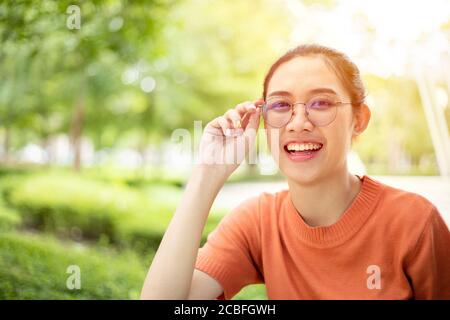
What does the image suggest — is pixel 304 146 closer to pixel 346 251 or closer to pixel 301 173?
pixel 301 173

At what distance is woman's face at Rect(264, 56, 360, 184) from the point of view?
127cm

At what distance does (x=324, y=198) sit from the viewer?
134cm

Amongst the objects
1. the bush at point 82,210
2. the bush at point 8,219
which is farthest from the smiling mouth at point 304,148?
the bush at point 8,219

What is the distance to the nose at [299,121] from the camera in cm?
126

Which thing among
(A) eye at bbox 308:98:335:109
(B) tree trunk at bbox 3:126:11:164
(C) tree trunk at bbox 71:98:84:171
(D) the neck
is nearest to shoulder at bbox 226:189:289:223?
(D) the neck

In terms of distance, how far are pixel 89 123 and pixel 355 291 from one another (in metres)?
3.99

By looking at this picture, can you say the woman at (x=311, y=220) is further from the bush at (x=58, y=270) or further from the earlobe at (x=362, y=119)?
the bush at (x=58, y=270)

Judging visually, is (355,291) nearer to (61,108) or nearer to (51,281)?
(51,281)

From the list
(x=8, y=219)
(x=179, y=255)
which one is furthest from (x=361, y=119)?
(x=8, y=219)

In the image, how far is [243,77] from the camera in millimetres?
3891

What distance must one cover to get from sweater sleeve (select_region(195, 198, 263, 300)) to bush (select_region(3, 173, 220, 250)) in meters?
2.08

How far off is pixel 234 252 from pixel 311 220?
0.25m

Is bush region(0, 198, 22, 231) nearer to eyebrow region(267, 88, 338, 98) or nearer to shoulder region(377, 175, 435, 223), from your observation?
eyebrow region(267, 88, 338, 98)
